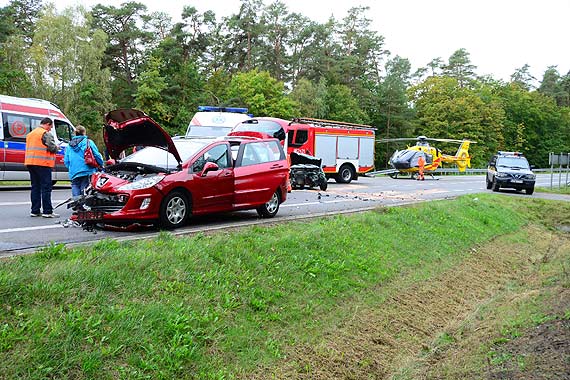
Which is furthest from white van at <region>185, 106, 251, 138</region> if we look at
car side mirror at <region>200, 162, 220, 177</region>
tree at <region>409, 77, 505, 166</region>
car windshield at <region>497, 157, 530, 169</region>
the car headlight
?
tree at <region>409, 77, 505, 166</region>

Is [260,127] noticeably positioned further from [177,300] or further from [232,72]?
[232,72]

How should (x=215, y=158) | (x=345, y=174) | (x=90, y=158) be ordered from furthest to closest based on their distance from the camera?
1. (x=345, y=174)
2. (x=90, y=158)
3. (x=215, y=158)

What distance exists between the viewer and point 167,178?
30.5 feet

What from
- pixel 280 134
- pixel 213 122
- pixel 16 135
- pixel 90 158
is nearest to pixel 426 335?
pixel 90 158

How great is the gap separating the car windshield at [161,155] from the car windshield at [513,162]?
21.6 meters

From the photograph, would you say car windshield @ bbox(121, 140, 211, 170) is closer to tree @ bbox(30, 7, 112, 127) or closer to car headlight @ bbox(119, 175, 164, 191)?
car headlight @ bbox(119, 175, 164, 191)

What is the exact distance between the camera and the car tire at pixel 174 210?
366 inches

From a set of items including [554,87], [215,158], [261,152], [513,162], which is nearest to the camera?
[215,158]

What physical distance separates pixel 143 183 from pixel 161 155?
1.04m

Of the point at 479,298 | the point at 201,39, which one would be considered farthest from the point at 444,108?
the point at 479,298

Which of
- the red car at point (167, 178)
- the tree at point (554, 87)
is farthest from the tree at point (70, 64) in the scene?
the tree at point (554, 87)

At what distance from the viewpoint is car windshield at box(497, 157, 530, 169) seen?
27594 millimetres

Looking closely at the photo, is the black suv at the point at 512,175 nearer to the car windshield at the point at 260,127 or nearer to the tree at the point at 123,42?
the car windshield at the point at 260,127

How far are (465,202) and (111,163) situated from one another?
12.8 m
